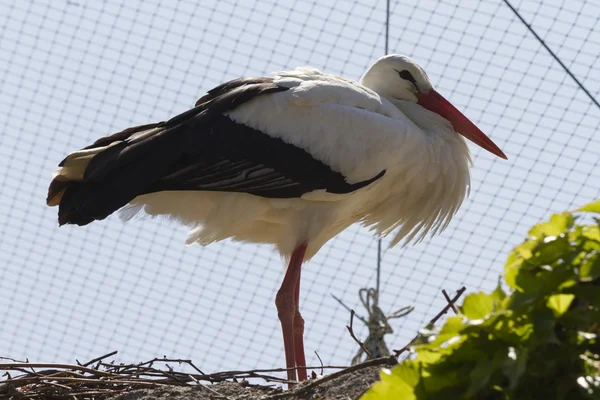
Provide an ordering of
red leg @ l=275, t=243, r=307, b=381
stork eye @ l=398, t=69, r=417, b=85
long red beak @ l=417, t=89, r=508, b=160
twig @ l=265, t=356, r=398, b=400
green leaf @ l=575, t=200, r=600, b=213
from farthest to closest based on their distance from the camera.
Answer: stork eye @ l=398, t=69, r=417, b=85 < long red beak @ l=417, t=89, r=508, b=160 < red leg @ l=275, t=243, r=307, b=381 < twig @ l=265, t=356, r=398, b=400 < green leaf @ l=575, t=200, r=600, b=213

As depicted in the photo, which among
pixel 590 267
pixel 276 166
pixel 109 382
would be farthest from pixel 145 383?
pixel 590 267

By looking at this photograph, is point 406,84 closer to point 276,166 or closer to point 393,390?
point 276,166

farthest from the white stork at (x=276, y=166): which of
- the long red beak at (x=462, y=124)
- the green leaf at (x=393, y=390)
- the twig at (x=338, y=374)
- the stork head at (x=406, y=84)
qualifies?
the green leaf at (x=393, y=390)

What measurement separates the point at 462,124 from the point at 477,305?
3.14m

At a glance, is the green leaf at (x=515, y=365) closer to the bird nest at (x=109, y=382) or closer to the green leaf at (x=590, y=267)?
the green leaf at (x=590, y=267)

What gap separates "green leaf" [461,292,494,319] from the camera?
5.55ft

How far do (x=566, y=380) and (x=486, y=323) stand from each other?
0.49ft

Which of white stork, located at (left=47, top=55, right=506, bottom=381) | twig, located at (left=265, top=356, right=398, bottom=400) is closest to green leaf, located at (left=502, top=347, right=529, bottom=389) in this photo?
twig, located at (left=265, top=356, right=398, bottom=400)

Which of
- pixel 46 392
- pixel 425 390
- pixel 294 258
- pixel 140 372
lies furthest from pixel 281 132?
pixel 425 390

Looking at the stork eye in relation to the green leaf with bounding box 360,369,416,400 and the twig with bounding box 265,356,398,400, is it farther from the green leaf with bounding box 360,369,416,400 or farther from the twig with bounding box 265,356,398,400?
the green leaf with bounding box 360,369,416,400

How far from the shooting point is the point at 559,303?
5.38ft

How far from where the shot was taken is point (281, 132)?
14.3 ft

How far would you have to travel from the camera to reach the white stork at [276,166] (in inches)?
166

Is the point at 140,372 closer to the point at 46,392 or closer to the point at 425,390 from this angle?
the point at 46,392
